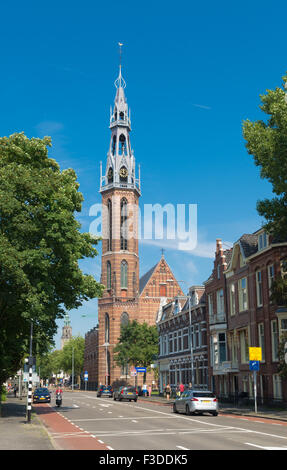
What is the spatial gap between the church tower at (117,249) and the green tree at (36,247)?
6845cm

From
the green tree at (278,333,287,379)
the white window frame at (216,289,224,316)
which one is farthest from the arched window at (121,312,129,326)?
the green tree at (278,333,287,379)

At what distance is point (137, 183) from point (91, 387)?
4336cm

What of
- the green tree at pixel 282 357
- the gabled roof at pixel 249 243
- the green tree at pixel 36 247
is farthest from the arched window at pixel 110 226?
the green tree at pixel 282 357

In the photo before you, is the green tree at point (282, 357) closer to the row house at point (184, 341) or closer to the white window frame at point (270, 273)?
the white window frame at point (270, 273)

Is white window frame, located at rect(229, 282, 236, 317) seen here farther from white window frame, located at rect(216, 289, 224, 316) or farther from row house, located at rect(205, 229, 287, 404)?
white window frame, located at rect(216, 289, 224, 316)

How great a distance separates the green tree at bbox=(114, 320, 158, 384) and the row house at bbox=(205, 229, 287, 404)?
2971cm

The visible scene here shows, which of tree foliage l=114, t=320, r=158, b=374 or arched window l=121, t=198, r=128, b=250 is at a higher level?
arched window l=121, t=198, r=128, b=250

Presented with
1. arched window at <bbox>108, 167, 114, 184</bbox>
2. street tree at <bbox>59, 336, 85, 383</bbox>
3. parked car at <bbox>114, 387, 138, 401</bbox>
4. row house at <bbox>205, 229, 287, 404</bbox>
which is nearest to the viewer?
row house at <bbox>205, 229, 287, 404</bbox>

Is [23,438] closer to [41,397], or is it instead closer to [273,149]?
[273,149]

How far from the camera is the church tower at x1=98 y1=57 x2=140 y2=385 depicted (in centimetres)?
10394

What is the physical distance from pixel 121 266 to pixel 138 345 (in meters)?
24.1

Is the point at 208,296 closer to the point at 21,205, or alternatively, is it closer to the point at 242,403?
the point at 242,403

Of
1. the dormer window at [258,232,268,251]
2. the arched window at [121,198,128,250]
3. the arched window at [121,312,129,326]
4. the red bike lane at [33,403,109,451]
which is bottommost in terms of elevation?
the red bike lane at [33,403,109,451]
